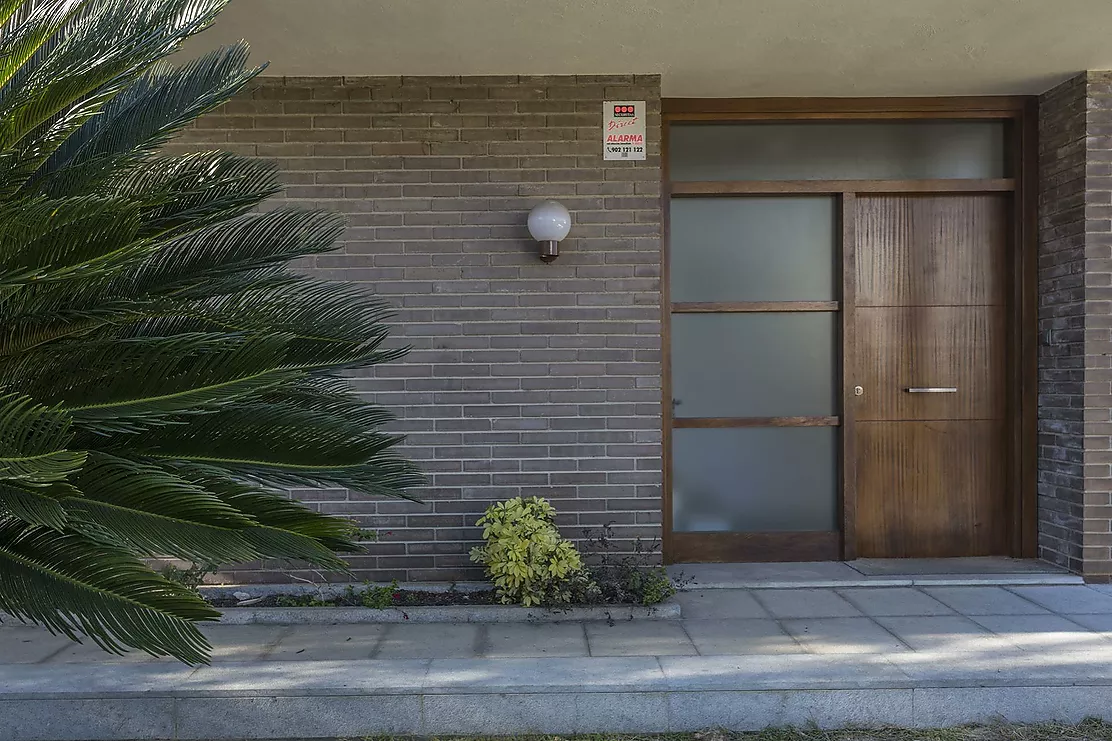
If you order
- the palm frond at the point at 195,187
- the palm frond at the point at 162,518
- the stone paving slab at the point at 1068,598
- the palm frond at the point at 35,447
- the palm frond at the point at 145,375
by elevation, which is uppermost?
the palm frond at the point at 195,187

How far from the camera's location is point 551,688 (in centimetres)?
311

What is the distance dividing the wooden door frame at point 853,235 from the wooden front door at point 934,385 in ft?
0.28

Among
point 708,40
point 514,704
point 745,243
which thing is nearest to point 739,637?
point 514,704

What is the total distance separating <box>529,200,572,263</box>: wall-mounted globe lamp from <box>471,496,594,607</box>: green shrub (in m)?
1.47

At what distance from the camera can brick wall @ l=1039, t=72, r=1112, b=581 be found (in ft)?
14.4

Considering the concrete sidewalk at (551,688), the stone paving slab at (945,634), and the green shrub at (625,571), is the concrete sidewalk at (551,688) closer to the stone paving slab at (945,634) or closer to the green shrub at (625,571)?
the stone paving slab at (945,634)

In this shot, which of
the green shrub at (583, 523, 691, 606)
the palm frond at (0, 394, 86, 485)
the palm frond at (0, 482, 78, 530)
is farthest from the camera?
the green shrub at (583, 523, 691, 606)

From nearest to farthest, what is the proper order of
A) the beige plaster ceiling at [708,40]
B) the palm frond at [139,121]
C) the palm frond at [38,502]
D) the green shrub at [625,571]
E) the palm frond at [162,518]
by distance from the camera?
the palm frond at [38,502] → the palm frond at [162,518] → the palm frond at [139,121] → the beige plaster ceiling at [708,40] → the green shrub at [625,571]

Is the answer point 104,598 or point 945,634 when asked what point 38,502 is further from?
point 945,634

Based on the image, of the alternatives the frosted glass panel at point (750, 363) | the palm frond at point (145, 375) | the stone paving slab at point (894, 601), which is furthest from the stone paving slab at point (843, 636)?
the palm frond at point (145, 375)

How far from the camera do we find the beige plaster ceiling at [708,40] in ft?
12.0

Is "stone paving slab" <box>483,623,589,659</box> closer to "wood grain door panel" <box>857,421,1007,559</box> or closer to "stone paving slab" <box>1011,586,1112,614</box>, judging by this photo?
"wood grain door panel" <box>857,421,1007,559</box>

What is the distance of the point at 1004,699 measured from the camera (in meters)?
3.12

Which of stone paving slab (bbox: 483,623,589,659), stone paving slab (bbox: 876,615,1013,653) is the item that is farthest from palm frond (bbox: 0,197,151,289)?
stone paving slab (bbox: 876,615,1013,653)
